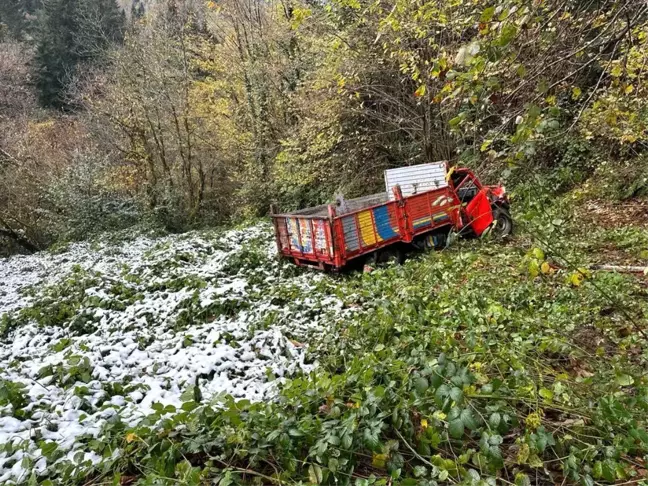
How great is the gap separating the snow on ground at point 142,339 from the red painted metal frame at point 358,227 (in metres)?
0.44

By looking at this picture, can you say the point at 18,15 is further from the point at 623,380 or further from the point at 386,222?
the point at 623,380

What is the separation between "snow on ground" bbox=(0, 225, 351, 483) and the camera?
11.9 feet

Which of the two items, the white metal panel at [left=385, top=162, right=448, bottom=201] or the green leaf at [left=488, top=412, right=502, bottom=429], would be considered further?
the white metal panel at [left=385, top=162, right=448, bottom=201]

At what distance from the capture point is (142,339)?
609 centimetres

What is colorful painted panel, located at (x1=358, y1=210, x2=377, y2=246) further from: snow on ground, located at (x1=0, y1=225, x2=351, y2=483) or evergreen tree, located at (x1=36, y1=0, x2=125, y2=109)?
evergreen tree, located at (x1=36, y1=0, x2=125, y2=109)

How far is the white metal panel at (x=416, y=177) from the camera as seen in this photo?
1088 centimetres

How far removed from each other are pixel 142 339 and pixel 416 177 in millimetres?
7809

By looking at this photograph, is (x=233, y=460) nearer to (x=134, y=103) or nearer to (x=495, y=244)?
(x=495, y=244)

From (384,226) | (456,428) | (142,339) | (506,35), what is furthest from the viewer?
(384,226)

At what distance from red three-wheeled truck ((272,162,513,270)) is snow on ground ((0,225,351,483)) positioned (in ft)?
1.95

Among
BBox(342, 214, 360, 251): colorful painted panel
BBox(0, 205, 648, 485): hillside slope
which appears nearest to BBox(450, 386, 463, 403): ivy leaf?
BBox(0, 205, 648, 485): hillside slope

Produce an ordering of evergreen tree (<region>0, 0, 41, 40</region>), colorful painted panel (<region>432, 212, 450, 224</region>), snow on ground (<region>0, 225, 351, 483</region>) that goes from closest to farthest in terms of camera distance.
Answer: snow on ground (<region>0, 225, 351, 483</region>)
colorful painted panel (<region>432, 212, 450, 224</region>)
evergreen tree (<region>0, 0, 41, 40</region>)

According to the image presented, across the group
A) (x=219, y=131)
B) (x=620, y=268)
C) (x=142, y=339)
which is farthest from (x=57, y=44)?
(x=620, y=268)

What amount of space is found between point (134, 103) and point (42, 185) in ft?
17.1
